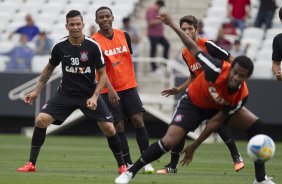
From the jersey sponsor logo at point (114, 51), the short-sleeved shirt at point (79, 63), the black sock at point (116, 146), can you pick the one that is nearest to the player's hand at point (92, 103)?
the short-sleeved shirt at point (79, 63)

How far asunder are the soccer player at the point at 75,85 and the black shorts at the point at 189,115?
1911mm

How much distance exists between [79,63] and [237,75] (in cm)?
320

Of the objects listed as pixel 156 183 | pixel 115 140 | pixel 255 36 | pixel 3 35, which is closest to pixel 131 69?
pixel 115 140

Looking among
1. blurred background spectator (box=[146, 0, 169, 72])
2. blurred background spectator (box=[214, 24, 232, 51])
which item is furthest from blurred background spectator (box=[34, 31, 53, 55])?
blurred background spectator (box=[214, 24, 232, 51])

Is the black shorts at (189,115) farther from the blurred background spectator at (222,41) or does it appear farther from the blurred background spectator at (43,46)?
the blurred background spectator at (43,46)

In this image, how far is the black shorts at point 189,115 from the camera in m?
11.2

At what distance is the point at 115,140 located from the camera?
13.2 meters

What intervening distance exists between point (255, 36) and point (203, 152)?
6575mm

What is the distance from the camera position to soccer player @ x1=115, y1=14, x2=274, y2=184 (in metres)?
10.6

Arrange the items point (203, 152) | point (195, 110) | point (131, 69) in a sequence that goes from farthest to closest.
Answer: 1. point (203, 152)
2. point (131, 69)
3. point (195, 110)

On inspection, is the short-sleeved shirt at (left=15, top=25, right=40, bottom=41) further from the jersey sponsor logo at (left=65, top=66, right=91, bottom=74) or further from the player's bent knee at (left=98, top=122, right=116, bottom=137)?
the player's bent knee at (left=98, top=122, right=116, bottom=137)

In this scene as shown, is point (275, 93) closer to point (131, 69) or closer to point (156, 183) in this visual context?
point (131, 69)

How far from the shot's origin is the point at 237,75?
10.5 m

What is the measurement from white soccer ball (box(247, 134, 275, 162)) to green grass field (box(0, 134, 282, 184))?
98cm
